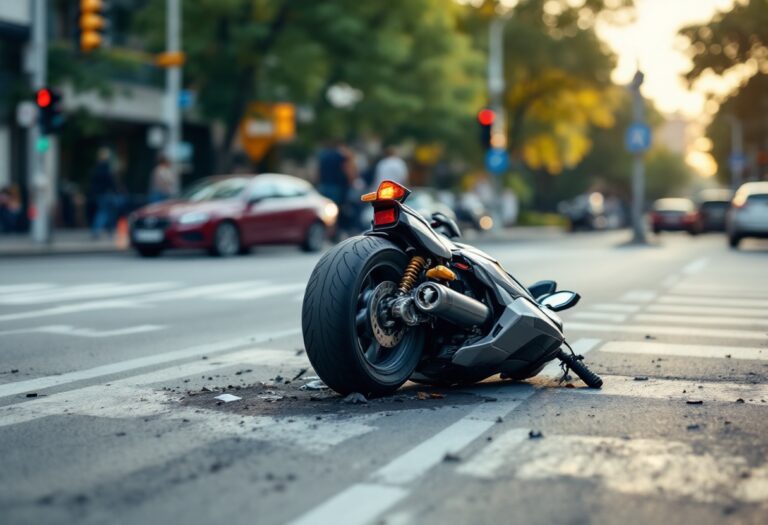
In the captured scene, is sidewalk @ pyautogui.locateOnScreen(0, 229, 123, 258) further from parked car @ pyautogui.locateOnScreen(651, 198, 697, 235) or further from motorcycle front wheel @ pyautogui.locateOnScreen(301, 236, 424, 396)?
parked car @ pyautogui.locateOnScreen(651, 198, 697, 235)

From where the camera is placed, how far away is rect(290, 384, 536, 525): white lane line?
385cm

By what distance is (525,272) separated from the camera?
17312 mm

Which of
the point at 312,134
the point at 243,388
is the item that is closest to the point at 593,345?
the point at 243,388

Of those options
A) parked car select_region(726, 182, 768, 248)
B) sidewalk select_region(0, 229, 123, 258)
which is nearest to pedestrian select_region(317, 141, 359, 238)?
sidewalk select_region(0, 229, 123, 258)

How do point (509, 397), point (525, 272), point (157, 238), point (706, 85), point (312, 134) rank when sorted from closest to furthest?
point (509, 397), point (525, 272), point (157, 238), point (312, 134), point (706, 85)

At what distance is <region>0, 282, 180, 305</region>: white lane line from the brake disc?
6.74 meters

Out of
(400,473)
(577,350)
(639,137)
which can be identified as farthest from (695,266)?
(400,473)

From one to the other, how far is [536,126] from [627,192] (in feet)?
144

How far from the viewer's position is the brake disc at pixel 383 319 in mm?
5961

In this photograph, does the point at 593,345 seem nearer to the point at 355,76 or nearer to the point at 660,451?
Answer: the point at 660,451

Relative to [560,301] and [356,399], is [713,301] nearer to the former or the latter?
[560,301]

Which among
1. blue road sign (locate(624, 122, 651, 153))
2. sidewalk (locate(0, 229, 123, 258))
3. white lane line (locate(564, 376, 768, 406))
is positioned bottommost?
sidewalk (locate(0, 229, 123, 258))

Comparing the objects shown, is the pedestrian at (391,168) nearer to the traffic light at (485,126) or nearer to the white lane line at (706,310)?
the white lane line at (706,310)

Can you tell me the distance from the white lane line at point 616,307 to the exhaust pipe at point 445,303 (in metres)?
5.63
